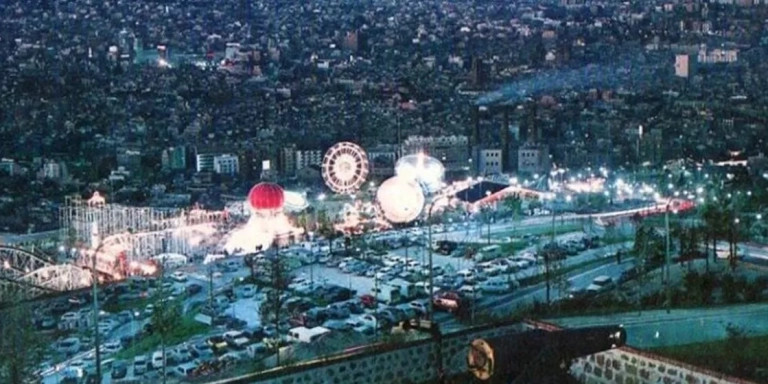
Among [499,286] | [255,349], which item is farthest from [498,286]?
[255,349]

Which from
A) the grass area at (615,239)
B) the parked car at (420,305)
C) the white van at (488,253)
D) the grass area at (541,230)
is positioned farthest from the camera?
the grass area at (541,230)

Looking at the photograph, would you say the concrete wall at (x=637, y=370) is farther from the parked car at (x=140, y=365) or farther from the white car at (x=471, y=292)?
the white car at (x=471, y=292)

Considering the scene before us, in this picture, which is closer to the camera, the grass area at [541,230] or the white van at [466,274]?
the white van at [466,274]

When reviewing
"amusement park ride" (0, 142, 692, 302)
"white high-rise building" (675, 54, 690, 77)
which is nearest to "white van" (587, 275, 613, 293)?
"amusement park ride" (0, 142, 692, 302)

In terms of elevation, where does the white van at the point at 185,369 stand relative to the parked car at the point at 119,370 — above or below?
above

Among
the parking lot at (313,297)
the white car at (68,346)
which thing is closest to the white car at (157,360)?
the parking lot at (313,297)

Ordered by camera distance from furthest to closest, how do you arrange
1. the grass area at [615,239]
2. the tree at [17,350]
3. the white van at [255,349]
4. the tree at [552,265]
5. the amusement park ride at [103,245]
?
the grass area at [615,239], the amusement park ride at [103,245], the tree at [552,265], the white van at [255,349], the tree at [17,350]

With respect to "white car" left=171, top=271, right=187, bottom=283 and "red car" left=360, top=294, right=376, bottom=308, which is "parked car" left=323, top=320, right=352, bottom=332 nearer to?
"red car" left=360, top=294, right=376, bottom=308
